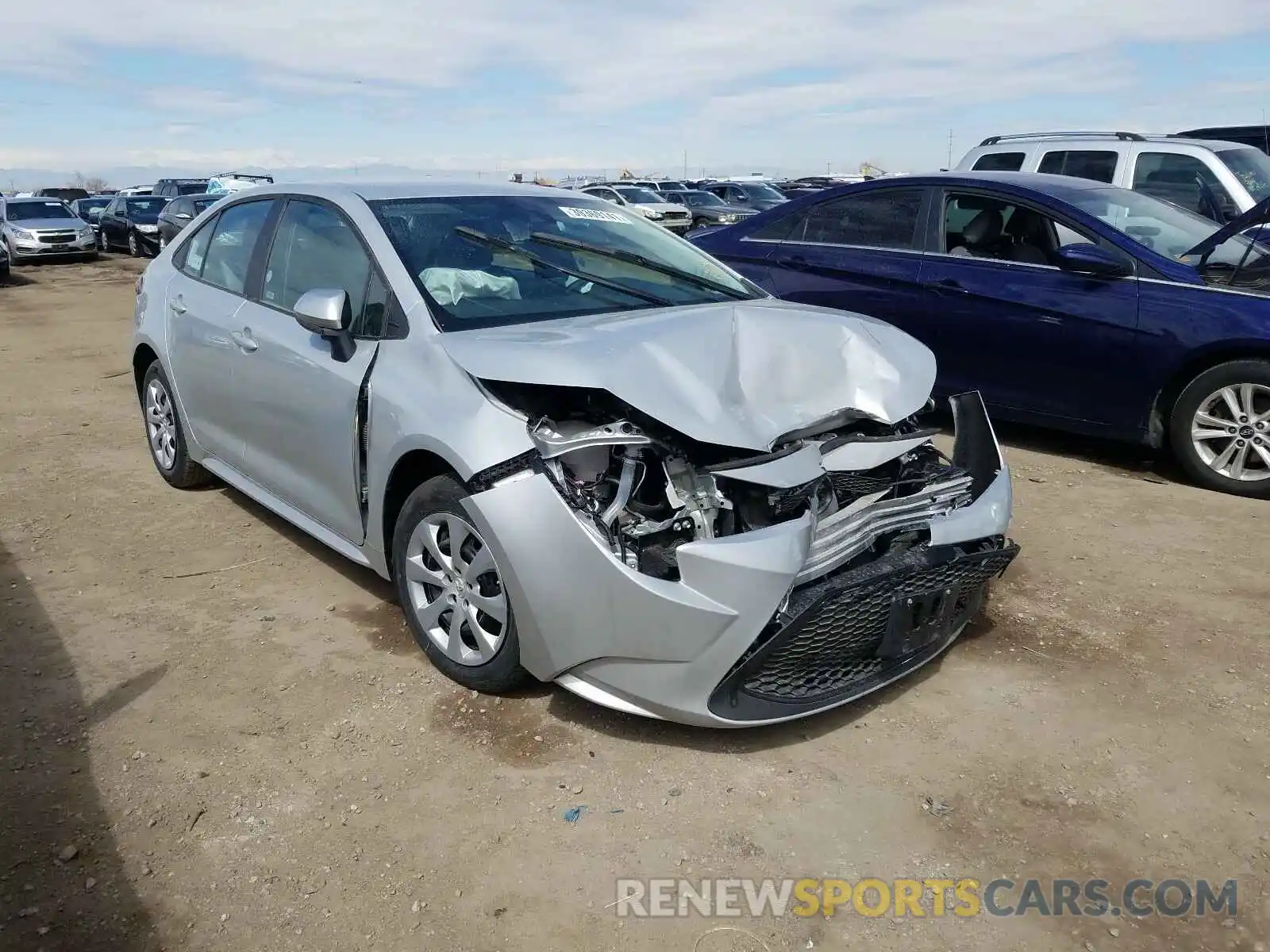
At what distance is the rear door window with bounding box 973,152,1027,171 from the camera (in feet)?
31.4

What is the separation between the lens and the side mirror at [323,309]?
3.48m

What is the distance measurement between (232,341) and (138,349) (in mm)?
1488

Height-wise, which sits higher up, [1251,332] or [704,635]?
[1251,332]

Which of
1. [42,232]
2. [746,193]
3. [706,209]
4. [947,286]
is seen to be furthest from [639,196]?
[947,286]

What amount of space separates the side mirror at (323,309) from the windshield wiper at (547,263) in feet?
1.97

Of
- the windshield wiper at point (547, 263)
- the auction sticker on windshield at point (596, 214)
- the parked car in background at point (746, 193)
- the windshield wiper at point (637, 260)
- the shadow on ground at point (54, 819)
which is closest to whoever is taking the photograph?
the shadow on ground at point (54, 819)

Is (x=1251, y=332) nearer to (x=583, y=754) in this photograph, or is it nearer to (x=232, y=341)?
(x=583, y=754)

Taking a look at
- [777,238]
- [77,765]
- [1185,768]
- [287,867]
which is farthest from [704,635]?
[777,238]

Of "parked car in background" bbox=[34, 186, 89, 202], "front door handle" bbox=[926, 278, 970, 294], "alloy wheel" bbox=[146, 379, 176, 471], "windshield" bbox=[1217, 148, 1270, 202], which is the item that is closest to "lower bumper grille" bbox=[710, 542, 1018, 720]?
"front door handle" bbox=[926, 278, 970, 294]

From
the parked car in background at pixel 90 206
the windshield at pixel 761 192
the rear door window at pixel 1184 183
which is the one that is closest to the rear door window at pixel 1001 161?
the rear door window at pixel 1184 183

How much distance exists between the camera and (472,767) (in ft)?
10.00

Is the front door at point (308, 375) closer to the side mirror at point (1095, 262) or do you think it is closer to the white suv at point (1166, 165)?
the side mirror at point (1095, 262)

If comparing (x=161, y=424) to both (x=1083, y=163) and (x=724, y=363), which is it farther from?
(x=1083, y=163)

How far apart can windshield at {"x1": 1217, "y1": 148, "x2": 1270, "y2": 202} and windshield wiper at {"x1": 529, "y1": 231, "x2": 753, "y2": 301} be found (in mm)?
6529
